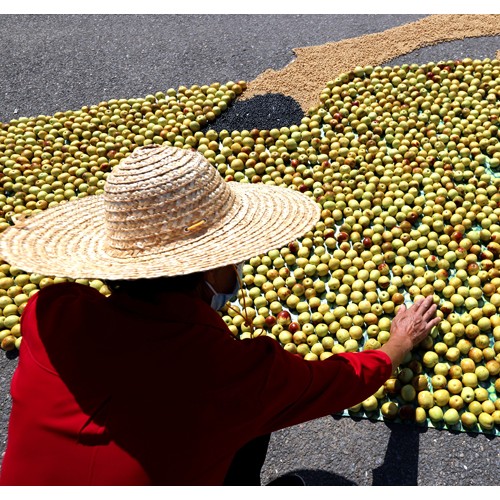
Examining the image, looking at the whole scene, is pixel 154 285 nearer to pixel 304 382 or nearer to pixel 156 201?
pixel 156 201

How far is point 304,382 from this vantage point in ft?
5.77

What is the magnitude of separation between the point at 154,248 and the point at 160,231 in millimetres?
65

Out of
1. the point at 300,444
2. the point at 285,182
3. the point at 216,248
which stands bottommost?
the point at 300,444

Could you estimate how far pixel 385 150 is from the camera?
14.0 ft

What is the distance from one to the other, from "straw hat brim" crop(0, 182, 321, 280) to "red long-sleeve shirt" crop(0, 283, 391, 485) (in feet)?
0.40

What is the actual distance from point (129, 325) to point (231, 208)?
65 centimetres

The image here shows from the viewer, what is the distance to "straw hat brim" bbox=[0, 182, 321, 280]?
1623 mm

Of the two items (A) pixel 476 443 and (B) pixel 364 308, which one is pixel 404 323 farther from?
(A) pixel 476 443

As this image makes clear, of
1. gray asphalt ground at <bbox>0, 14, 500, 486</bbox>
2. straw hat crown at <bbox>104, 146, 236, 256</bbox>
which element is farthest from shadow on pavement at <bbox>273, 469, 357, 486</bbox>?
gray asphalt ground at <bbox>0, 14, 500, 486</bbox>

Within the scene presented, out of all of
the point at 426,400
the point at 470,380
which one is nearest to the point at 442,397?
the point at 426,400

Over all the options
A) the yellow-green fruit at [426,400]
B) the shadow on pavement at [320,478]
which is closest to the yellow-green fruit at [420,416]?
the yellow-green fruit at [426,400]

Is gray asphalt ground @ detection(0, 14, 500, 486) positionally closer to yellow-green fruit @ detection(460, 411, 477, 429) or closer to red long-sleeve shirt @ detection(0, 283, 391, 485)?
red long-sleeve shirt @ detection(0, 283, 391, 485)

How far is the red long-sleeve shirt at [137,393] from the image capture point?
57.4 inches

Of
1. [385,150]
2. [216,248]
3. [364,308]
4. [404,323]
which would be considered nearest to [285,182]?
[385,150]
